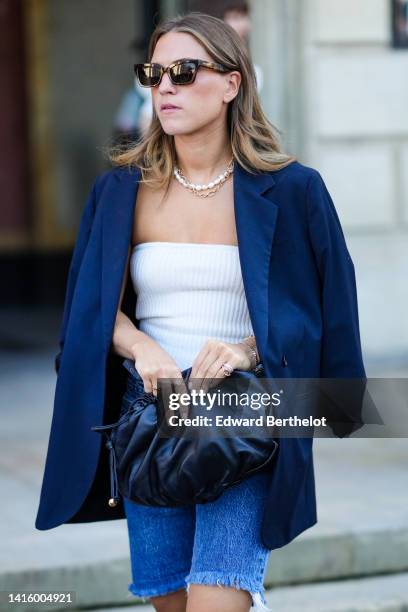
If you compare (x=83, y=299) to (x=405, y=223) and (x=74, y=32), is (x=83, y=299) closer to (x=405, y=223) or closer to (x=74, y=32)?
(x=405, y=223)

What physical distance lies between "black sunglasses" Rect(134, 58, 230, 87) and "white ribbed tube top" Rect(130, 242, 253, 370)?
401mm

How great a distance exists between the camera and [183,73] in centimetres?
327

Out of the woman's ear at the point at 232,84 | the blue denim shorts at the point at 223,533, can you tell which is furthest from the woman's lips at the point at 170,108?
the blue denim shorts at the point at 223,533

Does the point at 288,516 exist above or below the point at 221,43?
below

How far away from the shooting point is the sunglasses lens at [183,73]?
128 inches

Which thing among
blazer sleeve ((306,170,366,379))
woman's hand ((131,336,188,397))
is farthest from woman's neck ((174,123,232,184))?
woman's hand ((131,336,188,397))

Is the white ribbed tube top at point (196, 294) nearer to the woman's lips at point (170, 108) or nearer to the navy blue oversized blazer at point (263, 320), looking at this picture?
the navy blue oversized blazer at point (263, 320)

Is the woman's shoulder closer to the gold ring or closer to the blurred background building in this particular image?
the gold ring

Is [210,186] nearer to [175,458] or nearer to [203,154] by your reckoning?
[203,154]

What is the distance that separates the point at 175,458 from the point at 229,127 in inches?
34.7

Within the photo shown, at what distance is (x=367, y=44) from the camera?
895cm

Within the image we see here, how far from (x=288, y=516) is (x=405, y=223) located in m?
6.08

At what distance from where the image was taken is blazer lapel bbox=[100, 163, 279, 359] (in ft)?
10.6

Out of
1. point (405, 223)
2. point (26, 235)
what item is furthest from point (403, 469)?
point (26, 235)
